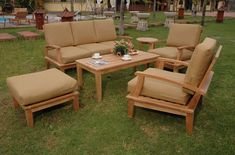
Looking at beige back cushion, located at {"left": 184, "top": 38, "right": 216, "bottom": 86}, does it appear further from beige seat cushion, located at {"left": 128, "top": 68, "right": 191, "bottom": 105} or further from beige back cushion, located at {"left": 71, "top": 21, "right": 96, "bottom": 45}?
beige back cushion, located at {"left": 71, "top": 21, "right": 96, "bottom": 45}

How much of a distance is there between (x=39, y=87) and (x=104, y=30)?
3.27m

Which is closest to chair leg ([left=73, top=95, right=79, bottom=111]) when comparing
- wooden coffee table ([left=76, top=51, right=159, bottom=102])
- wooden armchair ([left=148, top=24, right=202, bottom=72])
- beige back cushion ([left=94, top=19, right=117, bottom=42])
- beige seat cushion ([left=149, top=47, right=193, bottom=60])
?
wooden coffee table ([left=76, top=51, right=159, bottom=102])

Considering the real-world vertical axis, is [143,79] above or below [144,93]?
above

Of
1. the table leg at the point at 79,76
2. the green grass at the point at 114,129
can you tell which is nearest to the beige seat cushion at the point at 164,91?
the green grass at the point at 114,129

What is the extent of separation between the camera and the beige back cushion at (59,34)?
512 centimetres

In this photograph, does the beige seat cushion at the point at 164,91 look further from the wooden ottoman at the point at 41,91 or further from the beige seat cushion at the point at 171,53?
the beige seat cushion at the point at 171,53

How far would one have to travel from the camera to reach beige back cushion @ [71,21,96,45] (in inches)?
219

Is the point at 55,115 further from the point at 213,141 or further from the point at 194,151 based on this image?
the point at 213,141

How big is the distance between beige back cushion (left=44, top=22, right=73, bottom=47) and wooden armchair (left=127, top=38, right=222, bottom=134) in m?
2.55

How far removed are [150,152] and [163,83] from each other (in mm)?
976

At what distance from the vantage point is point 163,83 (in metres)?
3.26

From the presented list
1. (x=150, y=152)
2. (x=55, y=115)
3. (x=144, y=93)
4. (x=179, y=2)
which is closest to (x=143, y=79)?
(x=144, y=93)

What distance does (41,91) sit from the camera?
3154mm

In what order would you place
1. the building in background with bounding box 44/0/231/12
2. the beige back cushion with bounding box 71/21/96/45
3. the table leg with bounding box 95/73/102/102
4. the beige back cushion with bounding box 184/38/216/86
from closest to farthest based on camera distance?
the beige back cushion with bounding box 184/38/216/86 < the table leg with bounding box 95/73/102/102 < the beige back cushion with bounding box 71/21/96/45 < the building in background with bounding box 44/0/231/12
